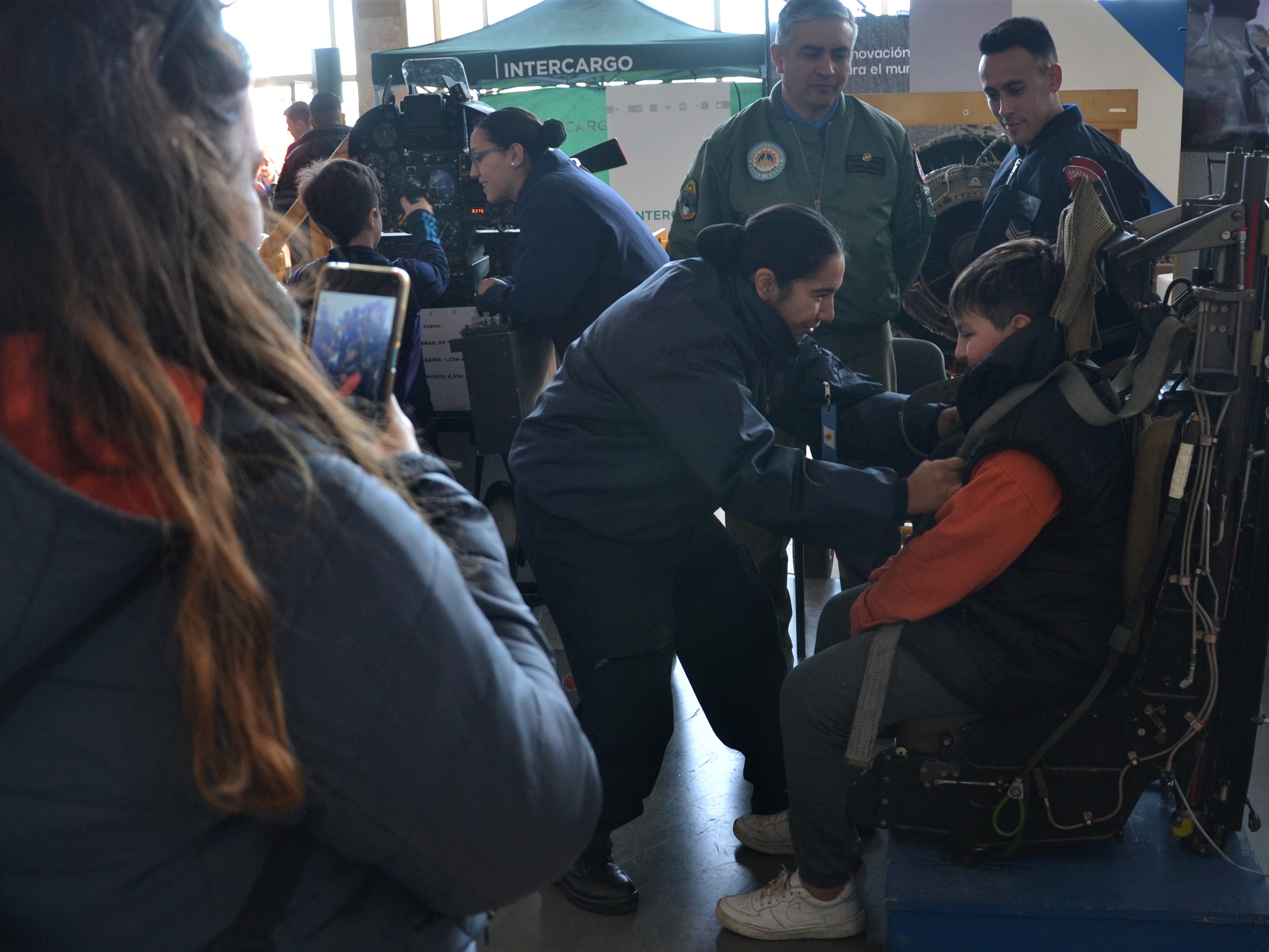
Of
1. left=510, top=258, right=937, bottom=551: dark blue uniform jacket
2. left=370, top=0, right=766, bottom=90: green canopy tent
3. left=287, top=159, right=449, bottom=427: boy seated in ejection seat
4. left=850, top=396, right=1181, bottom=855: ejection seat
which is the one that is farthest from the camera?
left=370, top=0, right=766, bottom=90: green canopy tent

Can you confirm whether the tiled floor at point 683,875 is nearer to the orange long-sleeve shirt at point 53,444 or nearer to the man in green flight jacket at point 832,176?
the man in green flight jacket at point 832,176

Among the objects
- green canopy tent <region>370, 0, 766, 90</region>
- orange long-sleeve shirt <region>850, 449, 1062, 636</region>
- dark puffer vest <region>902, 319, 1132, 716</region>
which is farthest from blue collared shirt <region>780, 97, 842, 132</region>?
green canopy tent <region>370, 0, 766, 90</region>

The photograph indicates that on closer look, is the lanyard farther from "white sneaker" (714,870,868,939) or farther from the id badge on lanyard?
"white sneaker" (714,870,868,939)

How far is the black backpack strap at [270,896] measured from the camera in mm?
673

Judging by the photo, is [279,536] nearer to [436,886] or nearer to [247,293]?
[247,293]

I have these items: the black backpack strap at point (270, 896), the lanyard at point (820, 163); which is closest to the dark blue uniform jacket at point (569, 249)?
the lanyard at point (820, 163)

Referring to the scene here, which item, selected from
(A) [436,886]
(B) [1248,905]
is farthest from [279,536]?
(B) [1248,905]

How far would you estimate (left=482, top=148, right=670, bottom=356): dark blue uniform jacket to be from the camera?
3133 mm

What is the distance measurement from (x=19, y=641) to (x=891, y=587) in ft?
4.89

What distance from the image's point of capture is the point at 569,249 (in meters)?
3.13

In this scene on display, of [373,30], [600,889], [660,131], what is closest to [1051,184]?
[600,889]

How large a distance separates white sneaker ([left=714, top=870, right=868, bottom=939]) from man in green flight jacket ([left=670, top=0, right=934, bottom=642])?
125 centimetres

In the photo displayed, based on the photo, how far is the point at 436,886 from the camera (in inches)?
28.3

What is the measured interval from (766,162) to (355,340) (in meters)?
2.71
